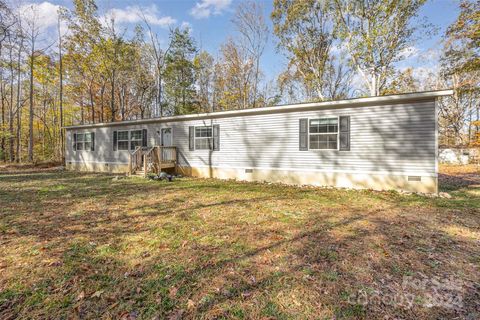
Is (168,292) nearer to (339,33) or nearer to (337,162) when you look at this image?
(337,162)

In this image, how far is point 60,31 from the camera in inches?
746

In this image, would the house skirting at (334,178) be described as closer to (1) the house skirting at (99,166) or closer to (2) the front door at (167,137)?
(2) the front door at (167,137)

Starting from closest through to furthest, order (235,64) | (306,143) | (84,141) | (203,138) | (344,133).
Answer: (344,133) → (306,143) → (203,138) → (84,141) → (235,64)

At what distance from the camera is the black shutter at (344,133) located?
8.08 meters

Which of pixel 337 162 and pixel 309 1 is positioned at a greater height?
pixel 309 1

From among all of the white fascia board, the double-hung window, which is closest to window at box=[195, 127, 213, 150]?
the white fascia board

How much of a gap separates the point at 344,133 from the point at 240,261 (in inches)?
263

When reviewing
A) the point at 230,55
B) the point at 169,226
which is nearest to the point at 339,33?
the point at 230,55

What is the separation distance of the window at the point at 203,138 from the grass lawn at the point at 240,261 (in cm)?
553

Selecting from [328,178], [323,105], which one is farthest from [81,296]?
[323,105]

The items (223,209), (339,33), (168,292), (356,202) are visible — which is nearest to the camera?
(168,292)

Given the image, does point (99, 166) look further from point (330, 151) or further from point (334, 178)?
point (334, 178)

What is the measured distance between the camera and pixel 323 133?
8.53 meters

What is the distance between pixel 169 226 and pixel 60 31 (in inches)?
905
